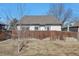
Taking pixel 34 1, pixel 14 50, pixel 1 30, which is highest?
pixel 34 1

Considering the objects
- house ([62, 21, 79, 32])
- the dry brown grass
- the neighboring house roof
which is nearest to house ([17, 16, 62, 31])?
the neighboring house roof

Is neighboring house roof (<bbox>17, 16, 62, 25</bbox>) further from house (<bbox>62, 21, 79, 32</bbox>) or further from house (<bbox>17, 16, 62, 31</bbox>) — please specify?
house (<bbox>62, 21, 79, 32</bbox>)

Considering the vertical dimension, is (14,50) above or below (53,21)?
below

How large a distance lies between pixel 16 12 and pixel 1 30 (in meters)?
0.47

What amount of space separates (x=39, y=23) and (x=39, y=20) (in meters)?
0.06

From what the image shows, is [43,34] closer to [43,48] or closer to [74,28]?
[43,48]

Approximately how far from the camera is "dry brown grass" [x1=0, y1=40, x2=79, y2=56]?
6578 mm

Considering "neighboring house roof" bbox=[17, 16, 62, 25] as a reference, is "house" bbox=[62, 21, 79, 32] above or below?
below

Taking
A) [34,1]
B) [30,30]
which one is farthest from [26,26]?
[34,1]

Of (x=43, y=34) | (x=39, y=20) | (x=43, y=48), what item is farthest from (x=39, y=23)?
(x=43, y=48)

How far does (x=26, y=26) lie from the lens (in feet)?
21.6

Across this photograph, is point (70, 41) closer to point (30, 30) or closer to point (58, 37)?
point (58, 37)

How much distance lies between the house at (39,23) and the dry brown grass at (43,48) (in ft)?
0.86

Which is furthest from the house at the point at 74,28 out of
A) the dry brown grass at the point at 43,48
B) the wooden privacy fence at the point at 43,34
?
the dry brown grass at the point at 43,48
